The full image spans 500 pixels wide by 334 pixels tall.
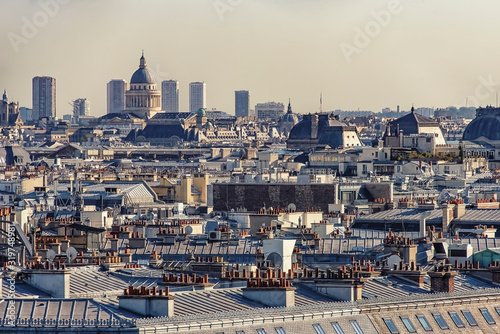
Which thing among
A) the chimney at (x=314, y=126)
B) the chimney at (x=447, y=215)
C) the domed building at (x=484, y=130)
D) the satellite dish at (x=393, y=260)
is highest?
the chimney at (x=314, y=126)

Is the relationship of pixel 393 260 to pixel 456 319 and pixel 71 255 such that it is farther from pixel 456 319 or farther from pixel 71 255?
pixel 456 319

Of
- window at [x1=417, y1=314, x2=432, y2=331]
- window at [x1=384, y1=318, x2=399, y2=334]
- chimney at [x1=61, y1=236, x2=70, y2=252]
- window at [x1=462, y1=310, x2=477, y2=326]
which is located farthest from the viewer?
chimney at [x1=61, y1=236, x2=70, y2=252]

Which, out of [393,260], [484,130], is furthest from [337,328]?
[484,130]

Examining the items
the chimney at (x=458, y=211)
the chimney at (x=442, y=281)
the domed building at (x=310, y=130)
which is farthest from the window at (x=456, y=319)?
the domed building at (x=310, y=130)

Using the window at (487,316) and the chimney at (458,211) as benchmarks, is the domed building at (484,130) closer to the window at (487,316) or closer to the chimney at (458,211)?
the chimney at (458,211)

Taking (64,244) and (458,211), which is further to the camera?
(458,211)

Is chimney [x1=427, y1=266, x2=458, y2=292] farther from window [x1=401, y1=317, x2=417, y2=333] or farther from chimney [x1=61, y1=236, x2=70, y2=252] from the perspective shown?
chimney [x1=61, y1=236, x2=70, y2=252]

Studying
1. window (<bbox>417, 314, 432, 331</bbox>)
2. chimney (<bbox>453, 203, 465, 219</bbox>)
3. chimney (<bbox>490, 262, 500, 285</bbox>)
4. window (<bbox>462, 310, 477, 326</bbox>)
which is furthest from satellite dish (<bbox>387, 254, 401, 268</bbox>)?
chimney (<bbox>453, 203, 465, 219</bbox>)

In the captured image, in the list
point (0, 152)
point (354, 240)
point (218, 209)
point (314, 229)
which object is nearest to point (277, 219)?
point (314, 229)

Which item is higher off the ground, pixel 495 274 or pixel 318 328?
pixel 495 274

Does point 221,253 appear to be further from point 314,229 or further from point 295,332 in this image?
point 295,332

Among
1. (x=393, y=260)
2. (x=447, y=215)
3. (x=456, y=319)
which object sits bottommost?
(x=456, y=319)

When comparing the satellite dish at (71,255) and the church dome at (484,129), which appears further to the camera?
the church dome at (484,129)
